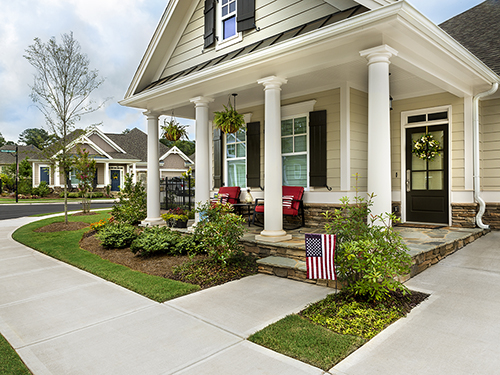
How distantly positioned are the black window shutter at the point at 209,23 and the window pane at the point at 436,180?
517 cm

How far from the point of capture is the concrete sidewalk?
2.43 metres

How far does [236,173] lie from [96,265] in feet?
13.4

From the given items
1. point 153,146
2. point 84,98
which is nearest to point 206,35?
point 153,146

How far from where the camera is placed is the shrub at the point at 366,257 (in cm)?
325

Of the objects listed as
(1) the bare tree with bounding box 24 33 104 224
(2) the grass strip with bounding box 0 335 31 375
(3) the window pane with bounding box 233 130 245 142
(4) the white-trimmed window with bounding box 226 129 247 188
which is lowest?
(2) the grass strip with bounding box 0 335 31 375

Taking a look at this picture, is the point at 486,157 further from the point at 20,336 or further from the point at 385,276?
the point at 20,336

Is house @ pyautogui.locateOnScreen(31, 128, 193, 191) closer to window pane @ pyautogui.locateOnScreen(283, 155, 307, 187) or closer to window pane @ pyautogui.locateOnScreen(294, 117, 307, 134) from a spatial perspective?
window pane @ pyautogui.locateOnScreen(283, 155, 307, 187)

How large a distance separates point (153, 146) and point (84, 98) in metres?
3.29

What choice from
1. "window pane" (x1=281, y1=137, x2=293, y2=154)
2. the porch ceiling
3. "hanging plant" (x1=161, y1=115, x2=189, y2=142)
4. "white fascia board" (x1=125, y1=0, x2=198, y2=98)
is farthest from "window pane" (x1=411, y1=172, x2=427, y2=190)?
"white fascia board" (x1=125, y1=0, x2=198, y2=98)

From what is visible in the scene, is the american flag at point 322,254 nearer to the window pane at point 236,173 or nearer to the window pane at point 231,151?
the window pane at point 236,173

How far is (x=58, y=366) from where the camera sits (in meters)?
2.45

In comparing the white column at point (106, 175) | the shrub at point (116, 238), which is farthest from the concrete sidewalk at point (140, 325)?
the white column at point (106, 175)

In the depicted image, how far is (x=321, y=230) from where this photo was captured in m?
6.21

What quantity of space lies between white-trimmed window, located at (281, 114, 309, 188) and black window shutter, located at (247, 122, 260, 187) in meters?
0.73
